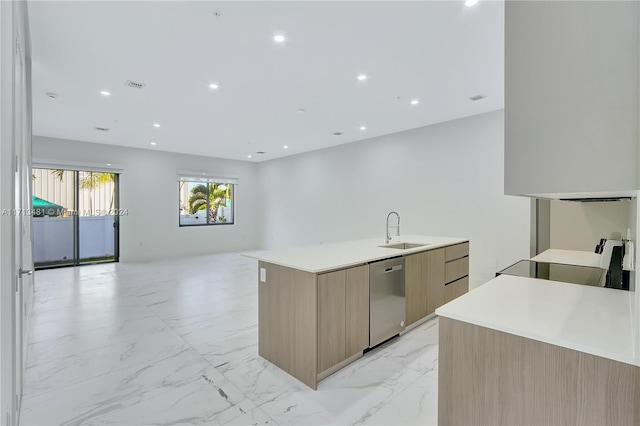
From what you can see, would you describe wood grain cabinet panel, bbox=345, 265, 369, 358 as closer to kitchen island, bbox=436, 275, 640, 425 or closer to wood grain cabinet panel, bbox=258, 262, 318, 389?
wood grain cabinet panel, bbox=258, 262, 318, 389

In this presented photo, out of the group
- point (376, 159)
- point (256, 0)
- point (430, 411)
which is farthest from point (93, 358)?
point (376, 159)

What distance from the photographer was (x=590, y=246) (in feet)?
9.72

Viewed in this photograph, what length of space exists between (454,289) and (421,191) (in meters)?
2.43

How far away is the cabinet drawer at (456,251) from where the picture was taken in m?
3.61

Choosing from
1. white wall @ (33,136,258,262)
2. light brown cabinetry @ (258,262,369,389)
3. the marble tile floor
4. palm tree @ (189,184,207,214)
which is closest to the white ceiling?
white wall @ (33,136,258,262)

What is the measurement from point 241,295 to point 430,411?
10.7 feet

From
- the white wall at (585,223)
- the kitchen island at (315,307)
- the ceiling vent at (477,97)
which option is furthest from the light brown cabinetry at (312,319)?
the ceiling vent at (477,97)

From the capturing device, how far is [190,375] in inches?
94.8

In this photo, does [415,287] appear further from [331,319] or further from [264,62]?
[264,62]

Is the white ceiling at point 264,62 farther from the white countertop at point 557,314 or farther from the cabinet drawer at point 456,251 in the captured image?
the white countertop at point 557,314

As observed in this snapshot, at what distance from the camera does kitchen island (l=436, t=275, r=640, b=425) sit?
1.05 metres

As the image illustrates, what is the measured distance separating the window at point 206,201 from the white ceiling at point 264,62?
127 inches

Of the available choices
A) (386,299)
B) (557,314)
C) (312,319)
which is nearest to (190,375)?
(312,319)

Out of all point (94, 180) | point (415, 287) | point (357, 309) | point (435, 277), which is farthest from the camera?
point (94, 180)
